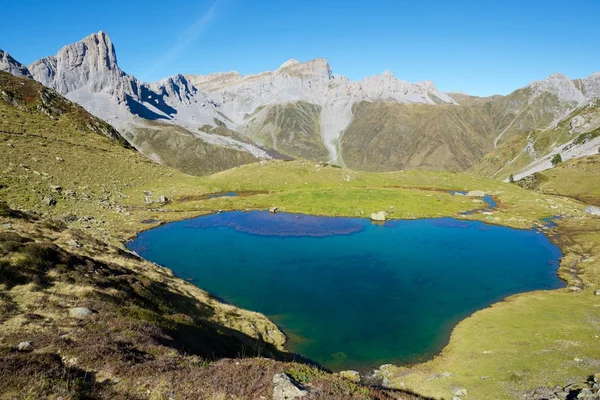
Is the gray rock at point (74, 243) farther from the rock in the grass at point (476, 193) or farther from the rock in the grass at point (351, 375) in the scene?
the rock in the grass at point (476, 193)

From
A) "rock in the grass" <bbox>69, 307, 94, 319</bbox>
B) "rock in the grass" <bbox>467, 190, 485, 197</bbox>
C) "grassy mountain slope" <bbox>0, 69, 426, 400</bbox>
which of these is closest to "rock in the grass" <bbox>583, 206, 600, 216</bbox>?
"rock in the grass" <bbox>467, 190, 485, 197</bbox>

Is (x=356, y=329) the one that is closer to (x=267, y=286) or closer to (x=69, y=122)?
(x=267, y=286)

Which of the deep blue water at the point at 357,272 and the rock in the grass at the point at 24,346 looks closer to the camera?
the rock in the grass at the point at 24,346

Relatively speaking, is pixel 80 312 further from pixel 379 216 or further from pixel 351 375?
→ pixel 379 216

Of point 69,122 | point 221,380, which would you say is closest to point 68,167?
point 69,122

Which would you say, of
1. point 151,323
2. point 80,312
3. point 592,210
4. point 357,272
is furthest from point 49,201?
point 592,210

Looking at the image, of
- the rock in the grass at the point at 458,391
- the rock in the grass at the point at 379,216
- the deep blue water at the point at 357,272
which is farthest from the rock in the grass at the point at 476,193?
the rock in the grass at the point at 458,391

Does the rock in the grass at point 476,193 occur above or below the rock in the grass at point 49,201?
below
